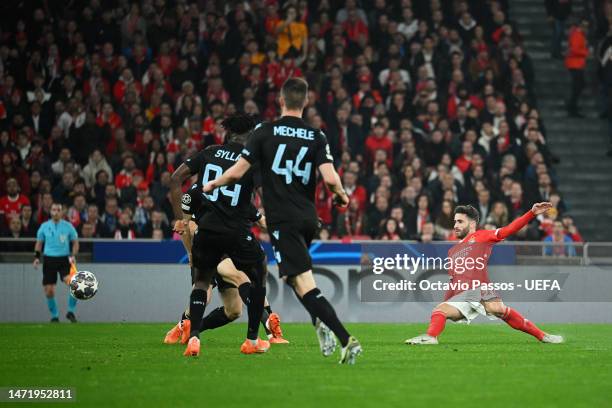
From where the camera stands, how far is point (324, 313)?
9.85m

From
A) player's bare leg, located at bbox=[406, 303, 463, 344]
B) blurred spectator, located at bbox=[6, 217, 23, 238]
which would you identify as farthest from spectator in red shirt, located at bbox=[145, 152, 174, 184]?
player's bare leg, located at bbox=[406, 303, 463, 344]

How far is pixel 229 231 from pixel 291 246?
1718mm

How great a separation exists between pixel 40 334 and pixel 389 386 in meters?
8.43

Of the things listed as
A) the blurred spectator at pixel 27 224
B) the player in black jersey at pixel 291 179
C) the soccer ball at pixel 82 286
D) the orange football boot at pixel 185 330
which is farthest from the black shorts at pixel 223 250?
the blurred spectator at pixel 27 224

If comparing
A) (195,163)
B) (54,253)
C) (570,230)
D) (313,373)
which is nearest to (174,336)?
(195,163)

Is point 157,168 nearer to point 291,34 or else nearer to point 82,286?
point 291,34

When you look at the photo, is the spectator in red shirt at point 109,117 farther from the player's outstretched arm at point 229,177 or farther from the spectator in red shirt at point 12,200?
the player's outstretched arm at point 229,177

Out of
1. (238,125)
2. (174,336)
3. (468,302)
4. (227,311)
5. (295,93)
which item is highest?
(295,93)

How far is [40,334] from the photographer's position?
52.1 feet

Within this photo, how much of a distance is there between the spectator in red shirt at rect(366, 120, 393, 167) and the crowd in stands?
0.08ft

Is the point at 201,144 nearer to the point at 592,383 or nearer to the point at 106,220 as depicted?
the point at 106,220

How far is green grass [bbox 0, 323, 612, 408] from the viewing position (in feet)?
25.7

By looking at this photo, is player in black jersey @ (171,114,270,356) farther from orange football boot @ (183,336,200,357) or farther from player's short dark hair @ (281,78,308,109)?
player's short dark hair @ (281,78,308,109)

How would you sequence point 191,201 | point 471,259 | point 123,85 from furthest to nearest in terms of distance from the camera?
point 123,85 → point 471,259 → point 191,201
